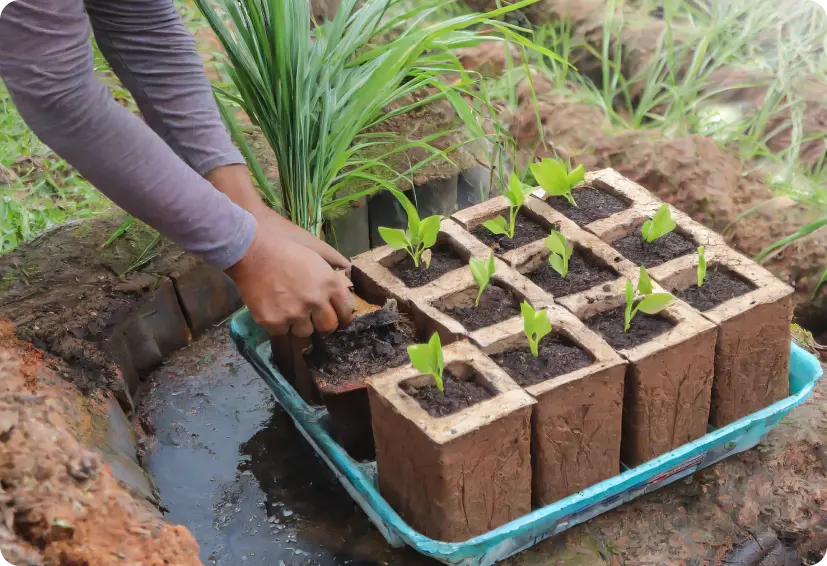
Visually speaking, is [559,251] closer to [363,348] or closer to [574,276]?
[574,276]

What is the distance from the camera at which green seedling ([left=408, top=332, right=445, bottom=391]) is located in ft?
4.32

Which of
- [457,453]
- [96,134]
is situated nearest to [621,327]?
[457,453]

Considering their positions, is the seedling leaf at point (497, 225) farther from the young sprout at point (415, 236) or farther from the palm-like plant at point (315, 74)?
the palm-like plant at point (315, 74)

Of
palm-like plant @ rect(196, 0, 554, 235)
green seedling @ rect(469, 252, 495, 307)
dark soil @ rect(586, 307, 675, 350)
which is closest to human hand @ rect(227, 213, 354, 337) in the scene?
green seedling @ rect(469, 252, 495, 307)

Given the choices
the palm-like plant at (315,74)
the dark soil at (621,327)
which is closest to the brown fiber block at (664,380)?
the dark soil at (621,327)

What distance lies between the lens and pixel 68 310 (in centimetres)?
170

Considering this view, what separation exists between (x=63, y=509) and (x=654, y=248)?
1.18m

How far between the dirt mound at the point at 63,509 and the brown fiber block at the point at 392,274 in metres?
0.60

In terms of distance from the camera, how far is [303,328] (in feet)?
4.79

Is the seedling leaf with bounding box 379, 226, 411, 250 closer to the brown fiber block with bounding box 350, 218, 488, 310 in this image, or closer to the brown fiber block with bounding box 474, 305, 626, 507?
the brown fiber block with bounding box 350, 218, 488, 310

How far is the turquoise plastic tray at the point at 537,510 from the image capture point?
1.38 metres

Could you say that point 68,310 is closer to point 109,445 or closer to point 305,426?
point 109,445

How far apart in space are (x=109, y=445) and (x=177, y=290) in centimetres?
53

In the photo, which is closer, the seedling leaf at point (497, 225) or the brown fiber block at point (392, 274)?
the brown fiber block at point (392, 274)
